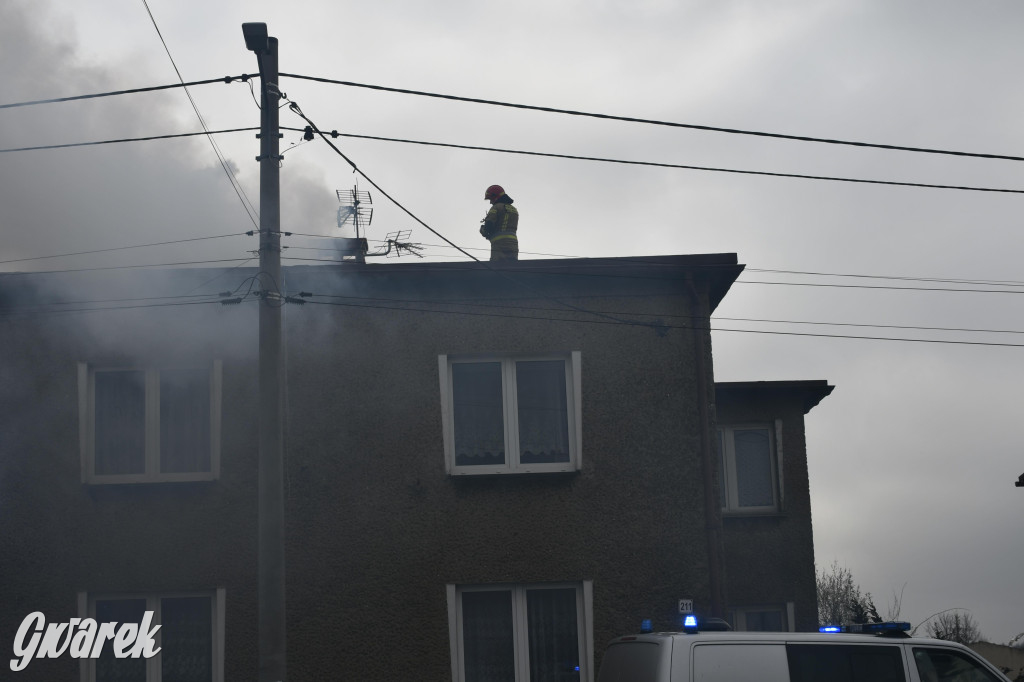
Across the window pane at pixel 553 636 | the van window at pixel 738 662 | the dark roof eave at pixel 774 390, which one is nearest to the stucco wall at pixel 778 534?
the dark roof eave at pixel 774 390

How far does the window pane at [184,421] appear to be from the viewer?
39.2 ft

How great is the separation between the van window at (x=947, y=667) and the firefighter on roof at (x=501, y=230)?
278 inches

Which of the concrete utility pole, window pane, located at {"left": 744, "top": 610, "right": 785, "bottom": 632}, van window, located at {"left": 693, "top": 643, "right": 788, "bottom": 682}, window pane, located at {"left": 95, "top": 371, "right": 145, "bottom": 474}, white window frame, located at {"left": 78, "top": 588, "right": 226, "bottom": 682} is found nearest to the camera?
van window, located at {"left": 693, "top": 643, "right": 788, "bottom": 682}

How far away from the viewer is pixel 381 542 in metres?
11.7

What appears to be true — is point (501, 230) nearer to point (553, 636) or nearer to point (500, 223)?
point (500, 223)

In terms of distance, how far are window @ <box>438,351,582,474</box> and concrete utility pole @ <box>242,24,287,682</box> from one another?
331 cm

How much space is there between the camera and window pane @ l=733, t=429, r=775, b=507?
14.8m

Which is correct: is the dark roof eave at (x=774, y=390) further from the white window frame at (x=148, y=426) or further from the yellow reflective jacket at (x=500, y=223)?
the white window frame at (x=148, y=426)

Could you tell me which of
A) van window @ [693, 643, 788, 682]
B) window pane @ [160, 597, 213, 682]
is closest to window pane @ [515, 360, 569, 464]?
window pane @ [160, 597, 213, 682]

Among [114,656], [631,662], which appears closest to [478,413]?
[114,656]

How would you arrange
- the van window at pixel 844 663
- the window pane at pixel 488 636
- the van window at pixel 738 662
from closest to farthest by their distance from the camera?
the van window at pixel 738 662, the van window at pixel 844 663, the window pane at pixel 488 636

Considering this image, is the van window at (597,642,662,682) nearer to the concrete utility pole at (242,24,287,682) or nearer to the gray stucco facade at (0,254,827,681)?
the concrete utility pole at (242,24,287,682)

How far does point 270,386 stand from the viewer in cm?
877

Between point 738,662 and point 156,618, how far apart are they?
6.50m
